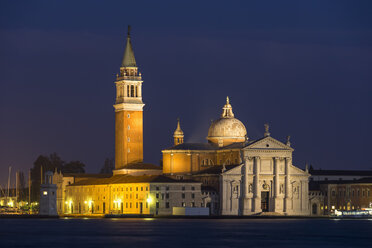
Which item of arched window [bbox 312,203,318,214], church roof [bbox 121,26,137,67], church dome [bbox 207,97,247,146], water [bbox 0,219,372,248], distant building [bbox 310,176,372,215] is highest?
church roof [bbox 121,26,137,67]

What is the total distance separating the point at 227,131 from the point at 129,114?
44.1 feet

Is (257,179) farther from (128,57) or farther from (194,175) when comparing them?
(128,57)

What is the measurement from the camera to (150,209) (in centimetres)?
14925

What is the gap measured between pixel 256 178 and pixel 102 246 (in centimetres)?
6259

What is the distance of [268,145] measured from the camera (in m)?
151

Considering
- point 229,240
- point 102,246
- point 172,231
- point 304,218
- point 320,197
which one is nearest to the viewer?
point 102,246

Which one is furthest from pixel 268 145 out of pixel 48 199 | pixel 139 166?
pixel 48 199

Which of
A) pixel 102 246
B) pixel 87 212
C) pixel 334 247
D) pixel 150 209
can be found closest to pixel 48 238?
pixel 102 246

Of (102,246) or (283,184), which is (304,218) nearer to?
(283,184)

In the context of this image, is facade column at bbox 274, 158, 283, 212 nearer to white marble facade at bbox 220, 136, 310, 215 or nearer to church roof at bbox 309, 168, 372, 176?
white marble facade at bbox 220, 136, 310, 215

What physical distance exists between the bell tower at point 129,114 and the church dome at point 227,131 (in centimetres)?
1016

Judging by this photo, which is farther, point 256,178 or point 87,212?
point 87,212

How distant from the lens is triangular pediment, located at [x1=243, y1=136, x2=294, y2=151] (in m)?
150

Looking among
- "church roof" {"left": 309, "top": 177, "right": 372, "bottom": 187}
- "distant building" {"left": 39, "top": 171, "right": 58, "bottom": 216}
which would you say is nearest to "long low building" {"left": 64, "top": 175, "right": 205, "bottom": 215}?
"distant building" {"left": 39, "top": 171, "right": 58, "bottom": 216}
